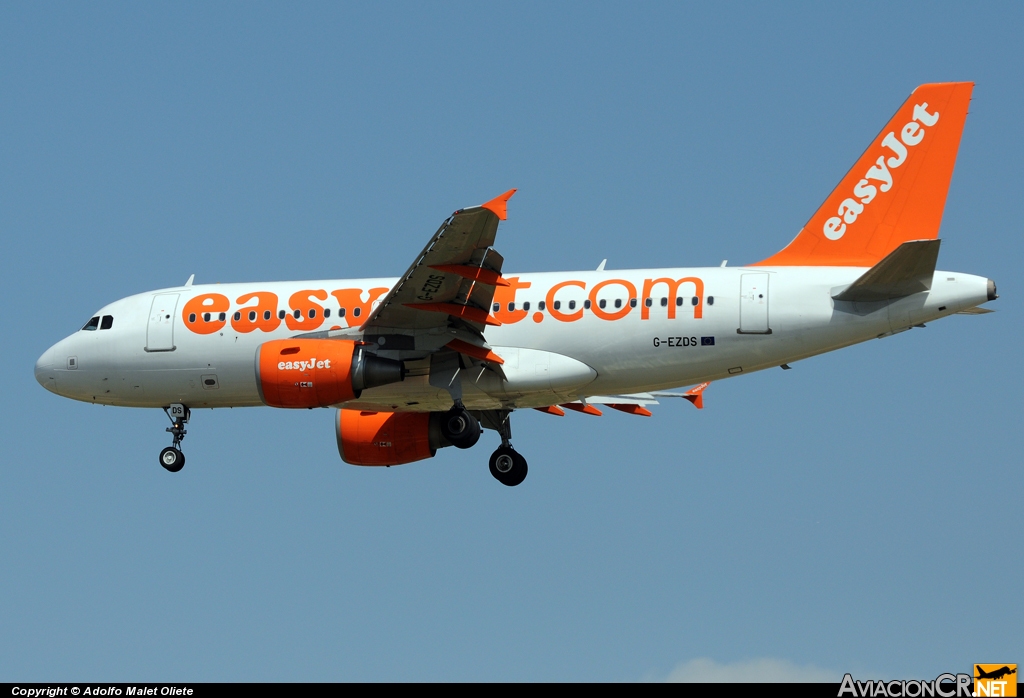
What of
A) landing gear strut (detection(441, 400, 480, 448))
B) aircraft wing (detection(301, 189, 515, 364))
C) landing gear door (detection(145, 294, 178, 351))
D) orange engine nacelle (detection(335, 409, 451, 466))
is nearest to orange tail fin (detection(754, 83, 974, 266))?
aircraft wing (detection(301, 189, 515, 364))

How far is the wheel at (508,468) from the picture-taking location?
33.5 meters

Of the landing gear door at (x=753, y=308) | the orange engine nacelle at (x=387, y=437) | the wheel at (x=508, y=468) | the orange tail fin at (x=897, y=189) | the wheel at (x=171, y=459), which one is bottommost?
the wheel at (x=508, y=468)

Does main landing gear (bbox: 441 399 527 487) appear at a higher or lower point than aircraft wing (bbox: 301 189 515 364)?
lower

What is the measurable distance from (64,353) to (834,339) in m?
17.1

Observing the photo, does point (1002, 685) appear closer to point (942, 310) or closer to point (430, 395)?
point (942, 310)

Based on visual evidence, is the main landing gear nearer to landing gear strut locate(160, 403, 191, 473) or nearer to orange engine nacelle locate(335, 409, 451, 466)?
orange engine nacelle locate(335, 409, 451, 466)

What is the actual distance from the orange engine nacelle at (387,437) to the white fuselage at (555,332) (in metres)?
2.00

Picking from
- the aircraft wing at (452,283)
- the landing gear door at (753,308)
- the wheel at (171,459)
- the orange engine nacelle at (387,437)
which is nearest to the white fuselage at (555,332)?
the landing gear door at (753,308)

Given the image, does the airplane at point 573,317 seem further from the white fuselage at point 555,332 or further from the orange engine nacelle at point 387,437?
the orange engine nacelle at point 387,437

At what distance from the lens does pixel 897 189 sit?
3062 cm

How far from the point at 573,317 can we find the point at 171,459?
9.93 meters

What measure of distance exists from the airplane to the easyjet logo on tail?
29mm

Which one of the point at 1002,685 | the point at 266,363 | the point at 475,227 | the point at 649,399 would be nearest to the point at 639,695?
the point at 1002,685

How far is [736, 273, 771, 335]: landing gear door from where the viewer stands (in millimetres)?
29672
